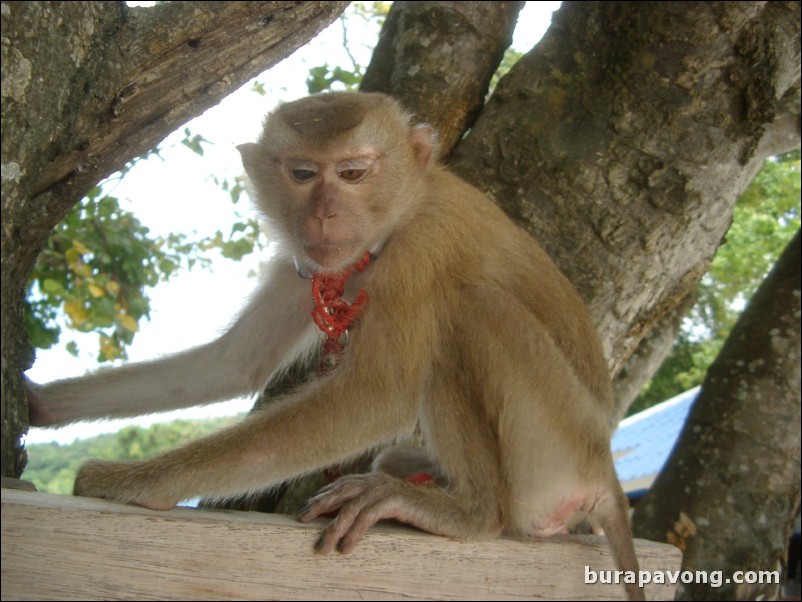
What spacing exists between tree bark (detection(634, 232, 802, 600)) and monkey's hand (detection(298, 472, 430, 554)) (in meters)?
2.27

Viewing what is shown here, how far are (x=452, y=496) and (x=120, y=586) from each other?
1.22 meters

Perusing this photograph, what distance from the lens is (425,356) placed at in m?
2.92

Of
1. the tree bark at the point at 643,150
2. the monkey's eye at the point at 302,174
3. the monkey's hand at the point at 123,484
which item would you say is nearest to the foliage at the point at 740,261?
the tree bark at the point at 643,150

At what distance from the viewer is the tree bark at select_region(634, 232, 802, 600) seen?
4312 millimetres

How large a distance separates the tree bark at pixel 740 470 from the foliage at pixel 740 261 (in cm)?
498

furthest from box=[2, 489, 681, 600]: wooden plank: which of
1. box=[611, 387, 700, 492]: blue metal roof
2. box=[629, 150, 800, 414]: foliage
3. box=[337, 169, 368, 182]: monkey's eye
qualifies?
box=[629, 150, 800, 414]: foliage

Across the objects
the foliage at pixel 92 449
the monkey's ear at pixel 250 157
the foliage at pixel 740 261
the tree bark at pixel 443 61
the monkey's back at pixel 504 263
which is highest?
the foliage at pixel 740 261

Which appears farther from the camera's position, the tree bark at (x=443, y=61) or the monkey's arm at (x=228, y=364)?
the tree bark at (x=443, y=61)

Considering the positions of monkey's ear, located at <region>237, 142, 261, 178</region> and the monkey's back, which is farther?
monkey's ear, located at <region>237, 142, 261, 178</region>

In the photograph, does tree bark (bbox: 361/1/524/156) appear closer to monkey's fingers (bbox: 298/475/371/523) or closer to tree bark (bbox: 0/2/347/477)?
tree bark (bbox: 0/2/347/477)

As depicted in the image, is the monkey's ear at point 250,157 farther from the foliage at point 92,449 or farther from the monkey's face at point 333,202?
the foliage at point 92,449

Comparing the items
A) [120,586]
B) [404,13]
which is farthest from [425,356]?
[404,13]

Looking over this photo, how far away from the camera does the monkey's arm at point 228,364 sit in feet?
11.0

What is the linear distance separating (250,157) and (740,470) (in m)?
3.13
